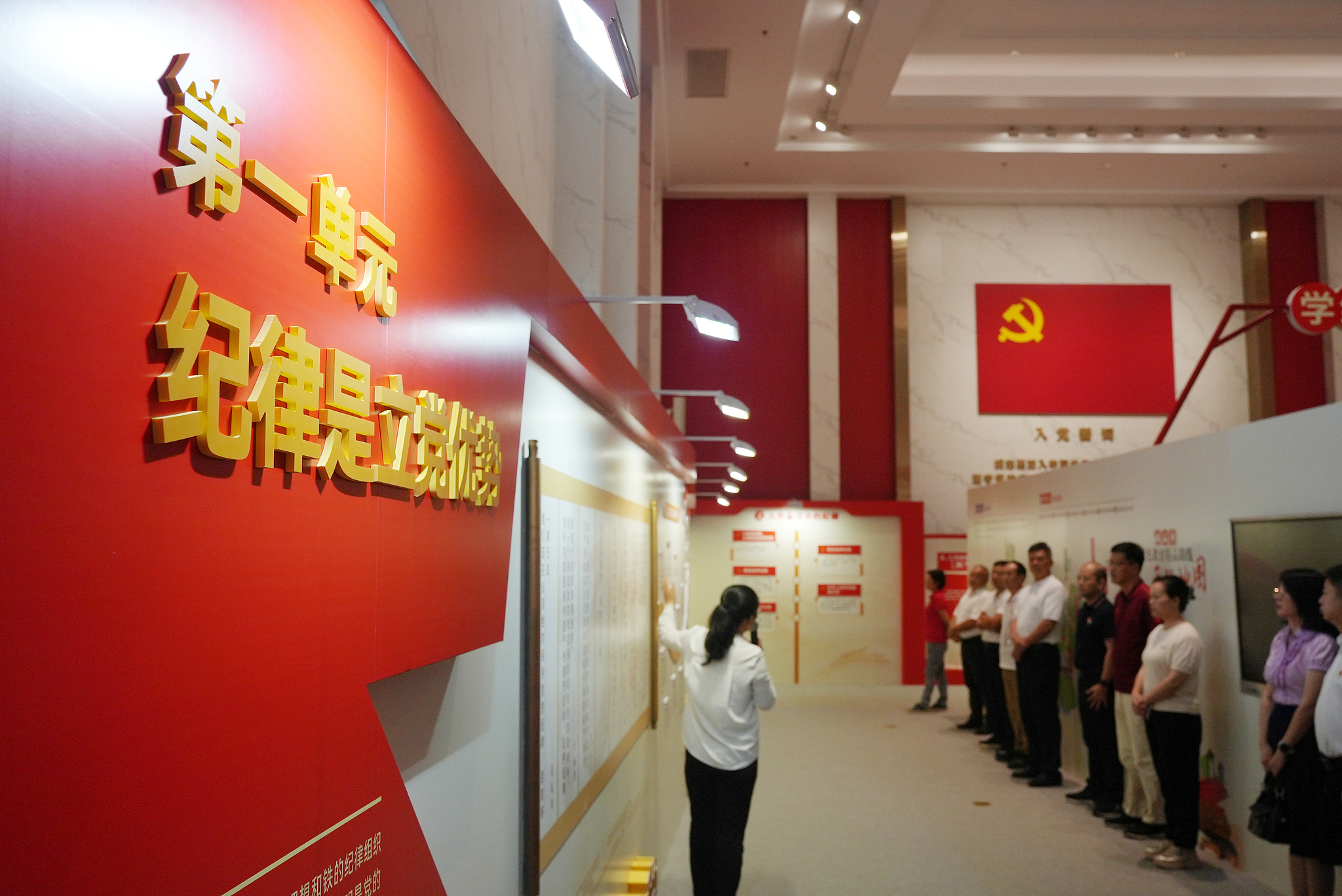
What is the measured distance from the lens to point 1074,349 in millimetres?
12156

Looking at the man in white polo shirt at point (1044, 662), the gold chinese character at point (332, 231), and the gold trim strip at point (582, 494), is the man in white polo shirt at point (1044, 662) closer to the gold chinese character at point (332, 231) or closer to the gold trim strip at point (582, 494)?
the gold trim strip at point (582, 494)

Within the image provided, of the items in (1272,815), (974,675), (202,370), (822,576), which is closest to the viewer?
(202,370)

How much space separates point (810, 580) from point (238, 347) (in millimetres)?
10998

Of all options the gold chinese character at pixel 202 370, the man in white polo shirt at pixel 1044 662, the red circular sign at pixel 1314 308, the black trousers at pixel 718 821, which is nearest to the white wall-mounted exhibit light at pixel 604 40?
the gold chinese character at pixel 202 370

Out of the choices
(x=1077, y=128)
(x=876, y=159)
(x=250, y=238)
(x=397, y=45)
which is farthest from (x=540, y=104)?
(x=1077, y=128)

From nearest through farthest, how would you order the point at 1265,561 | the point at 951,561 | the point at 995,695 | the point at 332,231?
1. the point at 332,231
2. the point at 1265,561
3. the point at 995,695
4. the point at 951,561

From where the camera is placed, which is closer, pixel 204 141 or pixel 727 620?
pixel 204 141

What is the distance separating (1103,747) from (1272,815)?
92.3 inches

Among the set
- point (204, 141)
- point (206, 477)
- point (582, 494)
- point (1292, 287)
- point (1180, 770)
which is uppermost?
point (1292, 287)

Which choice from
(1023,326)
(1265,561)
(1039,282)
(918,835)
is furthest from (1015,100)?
(918,835)

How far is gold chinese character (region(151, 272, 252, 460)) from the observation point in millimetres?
761

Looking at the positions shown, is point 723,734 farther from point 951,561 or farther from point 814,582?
point 951,561

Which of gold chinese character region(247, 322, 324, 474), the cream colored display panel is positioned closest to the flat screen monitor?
gold chinese character region(247, 322, 324, 474)

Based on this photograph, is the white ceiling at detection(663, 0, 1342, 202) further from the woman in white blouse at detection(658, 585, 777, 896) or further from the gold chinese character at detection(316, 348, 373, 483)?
the gold chinese character at detection(316, 348, 373, 483)
